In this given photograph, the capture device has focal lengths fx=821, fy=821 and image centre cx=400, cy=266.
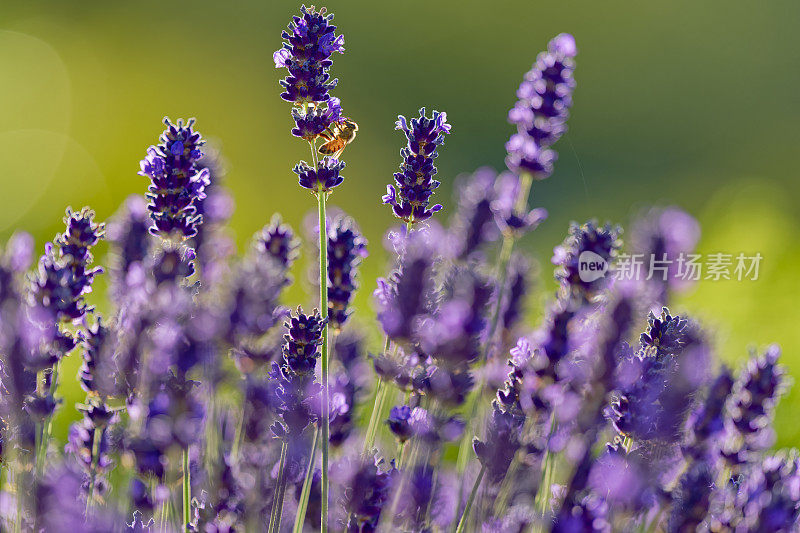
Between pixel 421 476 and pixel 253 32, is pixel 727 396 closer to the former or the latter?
pixel 421 476

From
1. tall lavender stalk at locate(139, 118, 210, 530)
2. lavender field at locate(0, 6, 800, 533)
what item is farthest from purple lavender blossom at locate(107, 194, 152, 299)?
tall lavender stalk at locate(139, 118, 210, 530)

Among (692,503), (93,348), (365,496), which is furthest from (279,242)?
(692,503)

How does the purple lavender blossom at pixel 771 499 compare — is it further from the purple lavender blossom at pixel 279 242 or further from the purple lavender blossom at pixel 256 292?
the purple lavender blossom at pixel 279 242

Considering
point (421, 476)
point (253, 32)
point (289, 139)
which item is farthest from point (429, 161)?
point (253, 32)

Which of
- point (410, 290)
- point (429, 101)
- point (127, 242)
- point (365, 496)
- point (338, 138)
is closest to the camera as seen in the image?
point (365, 496)

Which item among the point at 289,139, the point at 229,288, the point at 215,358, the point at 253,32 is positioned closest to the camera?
the point at 229,288

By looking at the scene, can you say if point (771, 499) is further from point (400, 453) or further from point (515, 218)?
point (515, 218)

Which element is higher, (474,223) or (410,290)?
(474,223)
